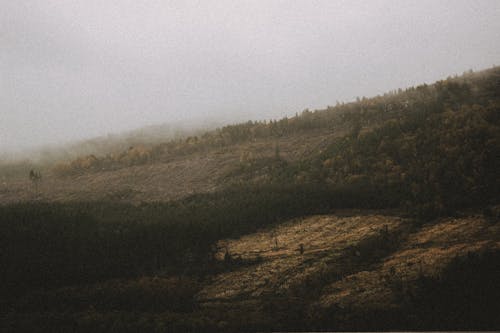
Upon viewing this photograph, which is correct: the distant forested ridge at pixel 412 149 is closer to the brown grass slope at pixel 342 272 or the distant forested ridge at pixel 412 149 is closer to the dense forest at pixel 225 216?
the dense forest at pixel 225 216

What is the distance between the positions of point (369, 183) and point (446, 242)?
21538 millimetres

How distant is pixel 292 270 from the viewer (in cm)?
1864

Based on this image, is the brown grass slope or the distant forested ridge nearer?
the brown grass slope

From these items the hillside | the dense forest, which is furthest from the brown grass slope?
the hillside

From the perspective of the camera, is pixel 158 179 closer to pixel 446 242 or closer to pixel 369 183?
pixel 369 183

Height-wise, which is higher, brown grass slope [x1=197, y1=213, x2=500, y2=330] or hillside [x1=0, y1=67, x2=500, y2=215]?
hillside [x1=0, y1=67, x2=500, y2=215]

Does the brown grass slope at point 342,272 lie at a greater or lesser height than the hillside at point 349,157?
lesser

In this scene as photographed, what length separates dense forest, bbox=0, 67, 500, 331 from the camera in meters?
15.7

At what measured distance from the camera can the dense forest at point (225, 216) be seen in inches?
618

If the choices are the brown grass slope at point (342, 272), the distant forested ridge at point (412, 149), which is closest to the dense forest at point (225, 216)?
the distant forested ridge at point (412, 149)

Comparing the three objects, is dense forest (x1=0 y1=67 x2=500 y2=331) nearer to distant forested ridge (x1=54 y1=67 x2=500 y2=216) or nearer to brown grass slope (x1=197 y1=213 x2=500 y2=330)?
distant forested ridge (x1=54 y1=67 x2=500 y2=216)

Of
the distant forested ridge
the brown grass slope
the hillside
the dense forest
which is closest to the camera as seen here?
the brown grass slope

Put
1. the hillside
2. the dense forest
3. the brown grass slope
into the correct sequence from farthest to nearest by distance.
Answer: the hillside < the dense forest < the brown grass slope

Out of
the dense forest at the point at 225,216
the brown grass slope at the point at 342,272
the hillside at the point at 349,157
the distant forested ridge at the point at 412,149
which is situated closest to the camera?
the brown grass slope at the point at 342,272
